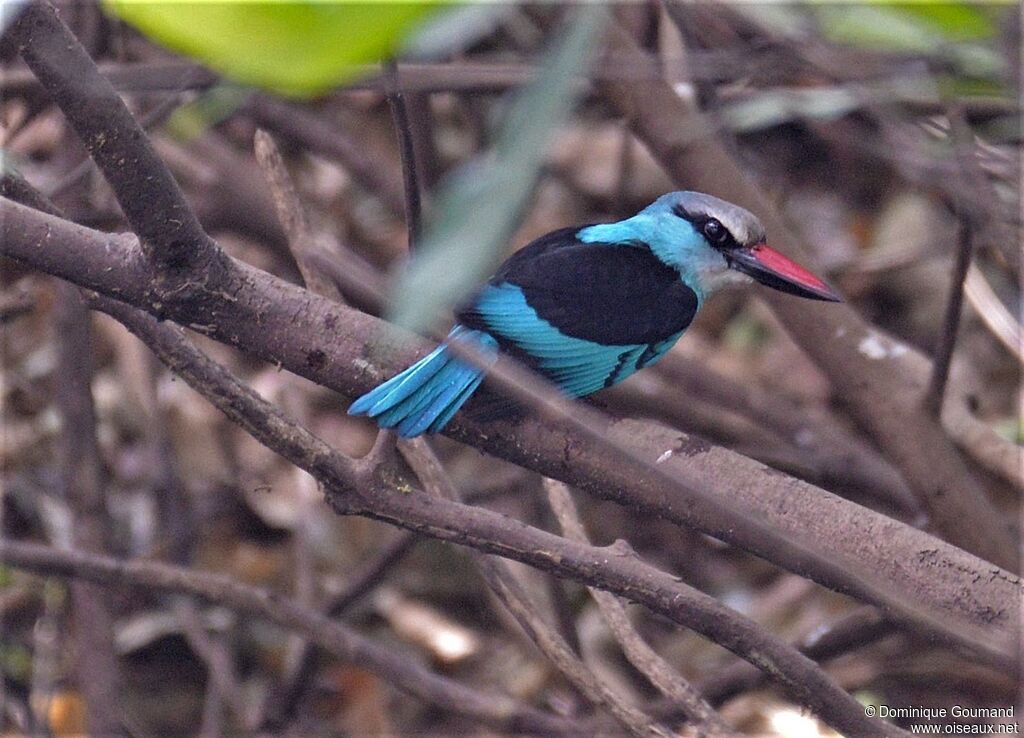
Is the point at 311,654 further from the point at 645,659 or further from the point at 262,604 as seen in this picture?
the point at 645,659

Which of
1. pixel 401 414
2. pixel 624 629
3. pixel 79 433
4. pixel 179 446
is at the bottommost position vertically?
pixel 624 629

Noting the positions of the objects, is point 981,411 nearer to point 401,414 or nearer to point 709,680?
point 709,680

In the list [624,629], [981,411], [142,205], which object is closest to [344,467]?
[142,205]

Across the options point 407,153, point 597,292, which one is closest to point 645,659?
point 597,292

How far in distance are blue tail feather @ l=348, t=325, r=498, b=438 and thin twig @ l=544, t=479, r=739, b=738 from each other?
1.13 ft

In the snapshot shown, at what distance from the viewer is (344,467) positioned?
188 cm

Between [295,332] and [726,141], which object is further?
[726,141]

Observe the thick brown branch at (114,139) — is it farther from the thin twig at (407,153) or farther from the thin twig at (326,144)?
the thin twig at (326,144)

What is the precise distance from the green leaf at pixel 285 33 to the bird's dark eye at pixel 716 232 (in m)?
2.23

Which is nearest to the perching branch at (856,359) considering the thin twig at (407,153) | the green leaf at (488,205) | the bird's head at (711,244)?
the bird's head at (711,244)

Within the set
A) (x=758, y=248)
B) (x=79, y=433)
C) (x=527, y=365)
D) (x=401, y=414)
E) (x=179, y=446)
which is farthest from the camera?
(x=179, y=446)

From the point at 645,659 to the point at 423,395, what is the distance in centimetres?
59

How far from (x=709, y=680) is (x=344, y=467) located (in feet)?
5.07

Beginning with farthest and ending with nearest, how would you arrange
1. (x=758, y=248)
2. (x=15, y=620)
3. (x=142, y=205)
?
(x=15, y=620) < (x=758, y=248) < (x=142, y=205)
